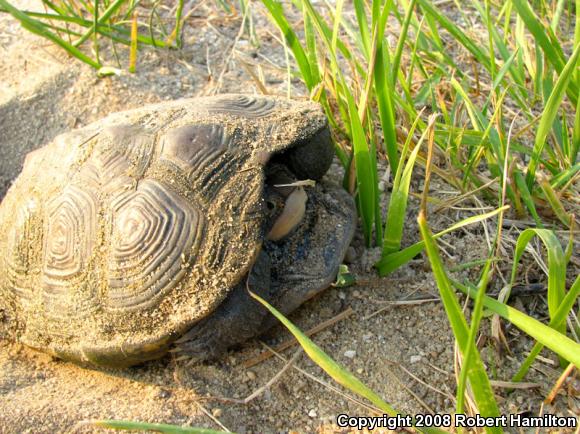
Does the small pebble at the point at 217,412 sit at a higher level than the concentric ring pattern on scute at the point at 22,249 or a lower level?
lower

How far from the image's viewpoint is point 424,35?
319 cm

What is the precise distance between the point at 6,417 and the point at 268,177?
133 centimetres

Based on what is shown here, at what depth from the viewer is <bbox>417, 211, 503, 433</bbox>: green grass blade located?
1448mm

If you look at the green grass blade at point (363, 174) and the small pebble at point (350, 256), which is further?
the small pebble at point (350, 256)

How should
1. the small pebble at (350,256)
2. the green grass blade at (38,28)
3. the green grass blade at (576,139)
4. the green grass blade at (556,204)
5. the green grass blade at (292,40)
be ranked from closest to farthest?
1. the green grass blade at (556,204)
2. the green grass blade at (576,139)
3. the small pebble at (350,256)
4. the green grass blade at (292,40)
5. the green grass blade at (38,28)

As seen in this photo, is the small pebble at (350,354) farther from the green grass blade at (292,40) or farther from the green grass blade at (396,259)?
the green grass blade at (292,40)

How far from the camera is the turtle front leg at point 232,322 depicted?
2.14 meters

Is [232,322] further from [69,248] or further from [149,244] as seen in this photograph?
[69,248]

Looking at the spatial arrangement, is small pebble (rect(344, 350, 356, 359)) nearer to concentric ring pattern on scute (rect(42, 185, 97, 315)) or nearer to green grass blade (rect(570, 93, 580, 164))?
concentric ring pattern on scute (rect(42, 185, 97, 315))

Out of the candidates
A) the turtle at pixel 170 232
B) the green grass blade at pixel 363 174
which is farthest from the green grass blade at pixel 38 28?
the green grass blade at pixel 363 174

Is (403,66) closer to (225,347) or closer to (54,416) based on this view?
(225,347)

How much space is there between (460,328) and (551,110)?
1.06 metres

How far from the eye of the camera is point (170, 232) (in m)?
2.09

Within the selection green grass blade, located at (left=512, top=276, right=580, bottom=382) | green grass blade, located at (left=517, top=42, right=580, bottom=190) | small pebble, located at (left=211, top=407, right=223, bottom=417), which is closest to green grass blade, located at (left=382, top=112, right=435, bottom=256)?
green grass blade, located at (left=517, top=42, right=580, bottom=190)
